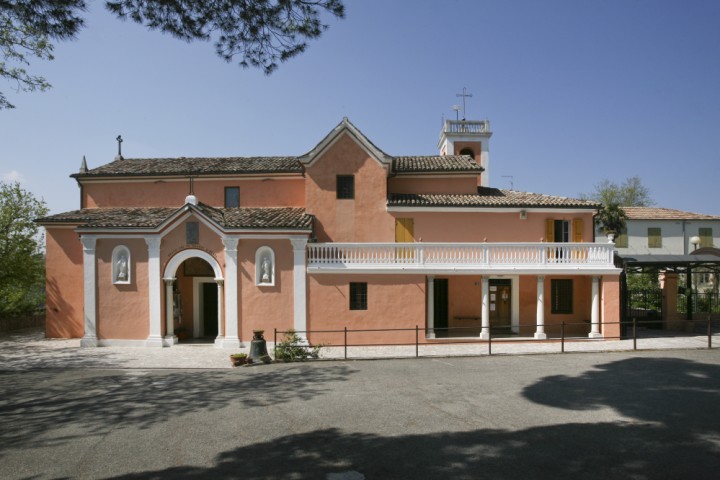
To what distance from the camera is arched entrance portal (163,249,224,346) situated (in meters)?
17.5

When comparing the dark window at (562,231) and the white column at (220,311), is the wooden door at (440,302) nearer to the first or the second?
the dark window at (562,231)

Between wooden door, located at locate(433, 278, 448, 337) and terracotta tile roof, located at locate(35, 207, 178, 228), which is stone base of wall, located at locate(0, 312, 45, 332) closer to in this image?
terracotta tile roof, located at locate(35, 207, 178, 228)

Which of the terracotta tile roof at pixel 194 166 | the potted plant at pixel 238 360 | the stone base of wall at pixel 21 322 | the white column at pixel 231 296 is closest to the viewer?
the potted plant at pixel 238 360

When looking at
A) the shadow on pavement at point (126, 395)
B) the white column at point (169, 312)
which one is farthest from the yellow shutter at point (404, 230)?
the white column at point (169, 312)

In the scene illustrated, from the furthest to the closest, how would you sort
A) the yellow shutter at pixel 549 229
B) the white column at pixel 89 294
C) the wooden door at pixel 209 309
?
1. the wooden door at pixel 209 309
2. the yellow shutter at pixel 549 229
3. the white column at pixel 89 294

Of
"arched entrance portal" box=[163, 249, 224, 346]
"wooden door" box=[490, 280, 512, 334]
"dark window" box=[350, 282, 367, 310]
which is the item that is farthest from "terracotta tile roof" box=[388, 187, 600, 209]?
"arched entrance portal" box=[163, 249, 224, 346]

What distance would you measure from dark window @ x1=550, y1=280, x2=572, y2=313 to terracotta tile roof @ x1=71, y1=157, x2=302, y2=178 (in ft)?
42.8

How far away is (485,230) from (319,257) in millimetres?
7728

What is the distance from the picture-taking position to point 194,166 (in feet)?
71.3

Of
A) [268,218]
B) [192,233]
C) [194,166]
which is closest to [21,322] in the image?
[194,166]

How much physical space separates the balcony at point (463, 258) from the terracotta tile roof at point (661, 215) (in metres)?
32.4

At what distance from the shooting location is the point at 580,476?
20.0ft

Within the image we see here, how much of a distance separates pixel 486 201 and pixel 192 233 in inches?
501

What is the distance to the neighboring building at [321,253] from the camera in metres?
17.2
